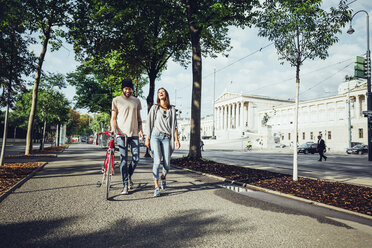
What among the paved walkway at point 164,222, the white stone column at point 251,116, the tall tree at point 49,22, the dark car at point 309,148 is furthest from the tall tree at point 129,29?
the white stone column at point 251,116

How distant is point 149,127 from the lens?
5250 millimetres

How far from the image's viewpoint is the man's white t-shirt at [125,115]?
17.0 feet

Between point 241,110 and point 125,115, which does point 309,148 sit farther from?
point 241,110

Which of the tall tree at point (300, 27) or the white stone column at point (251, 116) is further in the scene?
the white stone column at point (251, 116)

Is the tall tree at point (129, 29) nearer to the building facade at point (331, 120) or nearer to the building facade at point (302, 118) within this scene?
the building facade at point (302, 118)

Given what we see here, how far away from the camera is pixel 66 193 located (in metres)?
5.20

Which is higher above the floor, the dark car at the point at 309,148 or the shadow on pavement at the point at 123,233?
the dark car at the point at 309,148

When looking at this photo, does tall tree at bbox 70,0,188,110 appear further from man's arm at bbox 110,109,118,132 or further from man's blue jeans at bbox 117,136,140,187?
man's blue jeans at bbox 117,136,140,187

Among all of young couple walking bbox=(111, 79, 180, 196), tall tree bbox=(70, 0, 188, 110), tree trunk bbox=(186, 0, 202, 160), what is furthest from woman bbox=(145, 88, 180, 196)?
tall tree bbox=(70, 0, 188, 110)

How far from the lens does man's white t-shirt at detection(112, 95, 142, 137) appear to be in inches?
204

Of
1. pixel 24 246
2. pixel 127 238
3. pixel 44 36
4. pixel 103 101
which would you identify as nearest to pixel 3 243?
pixel 24 246

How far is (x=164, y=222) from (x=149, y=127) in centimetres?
222

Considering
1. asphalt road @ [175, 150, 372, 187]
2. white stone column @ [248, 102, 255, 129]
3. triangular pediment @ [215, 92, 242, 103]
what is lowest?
asphalt road @ [175, 150, 372, 187]

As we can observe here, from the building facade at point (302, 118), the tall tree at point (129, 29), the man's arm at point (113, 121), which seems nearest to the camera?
the man's arm at point (113, 121)
